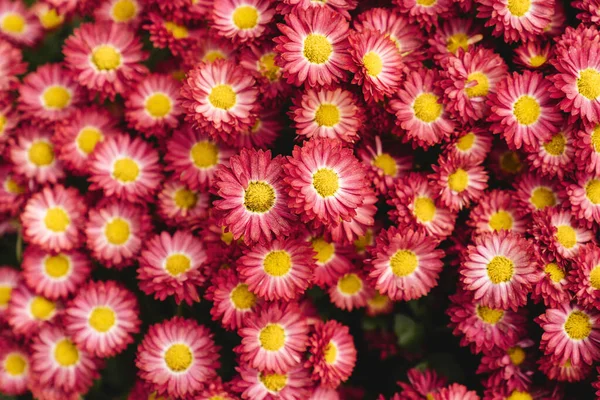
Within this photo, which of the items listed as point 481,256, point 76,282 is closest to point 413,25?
point 481,256

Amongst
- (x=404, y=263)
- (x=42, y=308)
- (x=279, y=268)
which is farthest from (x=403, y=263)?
(x=42, y=308)

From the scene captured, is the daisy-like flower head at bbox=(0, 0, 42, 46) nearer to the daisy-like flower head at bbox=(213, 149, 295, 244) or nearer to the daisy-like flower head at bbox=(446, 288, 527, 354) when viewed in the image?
the daisy-like flower head at bbox=(213, 149, 295, 244)

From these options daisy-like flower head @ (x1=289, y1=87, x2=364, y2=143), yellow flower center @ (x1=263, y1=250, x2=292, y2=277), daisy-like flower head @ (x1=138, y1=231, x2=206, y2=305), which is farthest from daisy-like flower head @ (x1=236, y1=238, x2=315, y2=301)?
daisy-like flower head @ (x1=289, y1=87, x2=364, y2=143)

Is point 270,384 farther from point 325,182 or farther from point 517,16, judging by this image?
point 517,16

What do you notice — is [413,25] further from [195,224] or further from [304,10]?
[195,224]

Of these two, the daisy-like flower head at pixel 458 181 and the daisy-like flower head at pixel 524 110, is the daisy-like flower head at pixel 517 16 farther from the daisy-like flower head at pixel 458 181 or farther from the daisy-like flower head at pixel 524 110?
the daisy-like flower head at pixel 458 181

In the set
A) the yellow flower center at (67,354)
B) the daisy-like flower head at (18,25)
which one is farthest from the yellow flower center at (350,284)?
the daisy-like flower head at (18,25)

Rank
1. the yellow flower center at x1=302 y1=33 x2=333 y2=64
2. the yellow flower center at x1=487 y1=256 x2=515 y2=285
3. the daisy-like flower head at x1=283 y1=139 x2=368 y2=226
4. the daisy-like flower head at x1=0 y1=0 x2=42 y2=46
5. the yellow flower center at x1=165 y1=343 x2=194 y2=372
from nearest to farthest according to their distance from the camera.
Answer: the daisy-like flower head at x1=283 y1=139 x2=368 y2=226 < the yellow flower center at x1=302 y1=33 x2=333 y2=64 < the yellow flower center at x1=487 y1=256 x2=515 y2=285 < the yellow flower center at x1=165 y1=343 x2=194 y2=372 < the daisy-like flower head at x1=0 y1=0 x2=42 y2=46
